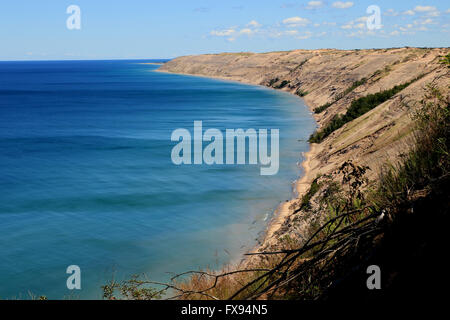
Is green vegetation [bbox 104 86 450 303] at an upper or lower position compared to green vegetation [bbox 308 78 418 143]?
lower

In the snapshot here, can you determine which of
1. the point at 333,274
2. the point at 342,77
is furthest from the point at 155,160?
the point at 342,77

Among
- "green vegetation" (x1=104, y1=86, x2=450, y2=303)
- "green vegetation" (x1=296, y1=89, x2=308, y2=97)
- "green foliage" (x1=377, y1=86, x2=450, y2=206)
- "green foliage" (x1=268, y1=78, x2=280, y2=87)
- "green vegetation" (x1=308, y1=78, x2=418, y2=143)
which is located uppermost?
"green foliage" (x1=268, y1=78, x2=280, y2=87)

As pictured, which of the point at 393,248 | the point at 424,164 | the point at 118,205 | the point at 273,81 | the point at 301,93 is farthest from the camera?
the point at 273,81

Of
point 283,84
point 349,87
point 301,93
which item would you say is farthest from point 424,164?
point 283,84

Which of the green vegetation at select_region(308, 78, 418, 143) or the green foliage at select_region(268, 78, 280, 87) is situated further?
the green foliage at select_region(268, 78, 280, 87)

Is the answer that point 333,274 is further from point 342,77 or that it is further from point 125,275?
point 342,77

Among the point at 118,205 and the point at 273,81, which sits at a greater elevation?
the point at 273,81

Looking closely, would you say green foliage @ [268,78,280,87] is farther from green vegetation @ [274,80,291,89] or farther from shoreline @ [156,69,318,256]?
shoreline @ [156,69,318,256]

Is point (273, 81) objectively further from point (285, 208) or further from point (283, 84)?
point (285, 208)

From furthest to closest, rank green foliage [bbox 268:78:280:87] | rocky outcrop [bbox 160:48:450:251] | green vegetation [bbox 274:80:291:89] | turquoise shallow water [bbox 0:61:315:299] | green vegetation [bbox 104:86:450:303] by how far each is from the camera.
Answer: green foliage [bbox 268:78:280:87]
green vegetation [bbox 274:80:291:89]
rocky outcrop [bbox 160:48:450:251]
turquoise shallow water [bbox 0:61:315:299]
green vegetation [bbox 104:86:450:303]

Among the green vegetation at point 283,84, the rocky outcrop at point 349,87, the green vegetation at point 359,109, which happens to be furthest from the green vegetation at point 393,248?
the green vegetation at point 283,84

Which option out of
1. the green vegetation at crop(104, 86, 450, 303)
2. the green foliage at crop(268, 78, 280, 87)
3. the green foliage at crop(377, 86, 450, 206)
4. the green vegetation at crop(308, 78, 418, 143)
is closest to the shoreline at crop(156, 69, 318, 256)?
the green vegetation at crop(308, 78, 418, 143)
